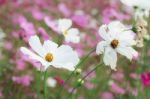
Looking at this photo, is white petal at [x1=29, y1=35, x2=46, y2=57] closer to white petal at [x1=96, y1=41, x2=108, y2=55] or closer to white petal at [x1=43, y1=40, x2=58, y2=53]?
white petal at [x1=43, y1=40, x2=58, y2=53]

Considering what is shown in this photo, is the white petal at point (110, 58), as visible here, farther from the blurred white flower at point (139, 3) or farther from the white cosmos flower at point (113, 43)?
the blurred white flower at point (139, 3)

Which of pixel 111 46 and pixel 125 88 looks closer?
pixel 111 46

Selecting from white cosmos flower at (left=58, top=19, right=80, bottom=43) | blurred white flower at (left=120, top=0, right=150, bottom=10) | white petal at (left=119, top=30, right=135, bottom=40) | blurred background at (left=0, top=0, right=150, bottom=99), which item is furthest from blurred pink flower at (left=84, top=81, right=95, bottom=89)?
white petal at (left=119, top=30, right=135, bottom=40)

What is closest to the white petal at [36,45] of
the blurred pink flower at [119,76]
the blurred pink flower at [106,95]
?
the blurred pink flower at [106,95]

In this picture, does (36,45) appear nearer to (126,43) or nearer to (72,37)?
(126,43)

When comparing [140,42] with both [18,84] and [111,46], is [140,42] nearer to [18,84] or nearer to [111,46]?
[111,46]

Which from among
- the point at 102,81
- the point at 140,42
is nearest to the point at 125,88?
the point at 102,81
